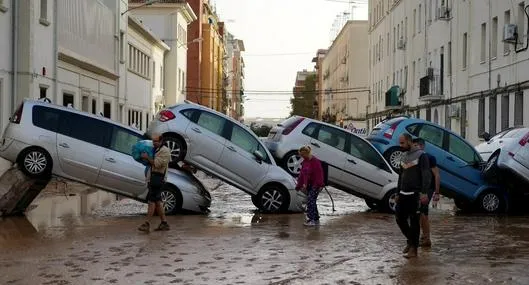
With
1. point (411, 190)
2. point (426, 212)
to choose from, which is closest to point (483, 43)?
point (426, 212)

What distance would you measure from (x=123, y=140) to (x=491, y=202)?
8.63m

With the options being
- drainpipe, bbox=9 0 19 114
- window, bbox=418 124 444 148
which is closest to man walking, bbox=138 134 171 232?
window, bbox=418 124 444 148

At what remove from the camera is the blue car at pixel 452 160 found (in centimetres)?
1814

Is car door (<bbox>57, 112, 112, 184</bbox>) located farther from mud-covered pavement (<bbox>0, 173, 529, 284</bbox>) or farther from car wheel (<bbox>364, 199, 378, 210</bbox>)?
car wheel (<bbox>364, 199, 378, 210</bbox>)

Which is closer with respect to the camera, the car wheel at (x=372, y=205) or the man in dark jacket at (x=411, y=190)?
the man in dark jacket at (x=411, y=190)

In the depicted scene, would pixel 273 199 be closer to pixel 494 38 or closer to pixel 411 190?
pixel 411 190

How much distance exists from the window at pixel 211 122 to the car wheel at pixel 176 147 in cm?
58

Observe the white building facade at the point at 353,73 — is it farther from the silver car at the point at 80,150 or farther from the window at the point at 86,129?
the window at the point at 86,129

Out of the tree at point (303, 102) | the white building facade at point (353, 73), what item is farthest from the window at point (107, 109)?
the tree at point (303, 102)

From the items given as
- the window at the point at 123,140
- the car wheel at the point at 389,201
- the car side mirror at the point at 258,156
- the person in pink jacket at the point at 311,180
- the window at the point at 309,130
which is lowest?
the car wheel at the point at 389,201

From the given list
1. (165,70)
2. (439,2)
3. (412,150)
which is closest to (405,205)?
(412,150)

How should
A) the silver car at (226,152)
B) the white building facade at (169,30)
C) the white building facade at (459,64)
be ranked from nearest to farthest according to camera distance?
the silver car at (226,152) < the white building facade at (459,64) < the white building facade at (169,30)

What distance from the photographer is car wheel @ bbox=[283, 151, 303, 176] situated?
1758 centimetres

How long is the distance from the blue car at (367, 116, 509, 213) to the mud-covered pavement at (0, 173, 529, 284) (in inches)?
45.2
